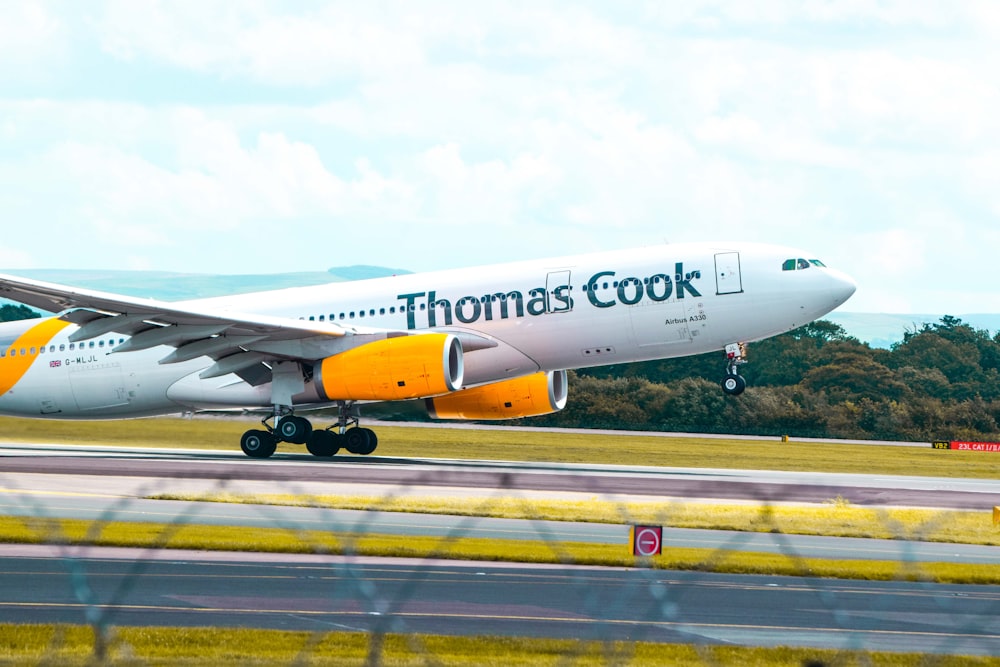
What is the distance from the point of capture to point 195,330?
3778cm

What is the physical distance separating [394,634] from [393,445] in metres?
35.0

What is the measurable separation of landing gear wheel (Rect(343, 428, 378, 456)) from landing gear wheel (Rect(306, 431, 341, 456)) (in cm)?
83

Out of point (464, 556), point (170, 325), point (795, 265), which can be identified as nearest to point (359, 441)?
point (170, 325)

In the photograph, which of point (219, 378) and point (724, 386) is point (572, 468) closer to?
point (724, 386)

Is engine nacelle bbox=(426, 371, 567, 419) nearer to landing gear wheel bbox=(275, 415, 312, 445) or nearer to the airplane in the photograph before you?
the airplane

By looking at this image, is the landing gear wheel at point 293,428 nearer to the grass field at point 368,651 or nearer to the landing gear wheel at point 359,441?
the landing gear wheel at point 359,441

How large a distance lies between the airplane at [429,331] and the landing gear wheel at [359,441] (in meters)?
0.04

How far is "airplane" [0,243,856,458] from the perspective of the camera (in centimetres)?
3722

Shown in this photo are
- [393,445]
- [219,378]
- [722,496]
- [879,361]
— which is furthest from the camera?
[879,361]

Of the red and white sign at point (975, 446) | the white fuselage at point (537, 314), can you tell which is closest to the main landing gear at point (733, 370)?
the white fuselage at point (537, 314)


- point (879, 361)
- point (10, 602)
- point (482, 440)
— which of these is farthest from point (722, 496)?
point (879, 361)

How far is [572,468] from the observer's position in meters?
40.4

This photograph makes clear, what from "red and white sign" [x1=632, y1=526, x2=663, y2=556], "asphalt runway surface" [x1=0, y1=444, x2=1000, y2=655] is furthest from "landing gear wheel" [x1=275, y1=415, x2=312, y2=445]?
"red and white sign" [x1=632, y1=526, x2=663, y2=556]

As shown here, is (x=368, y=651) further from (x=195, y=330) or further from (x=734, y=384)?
(x=734, y=384)
